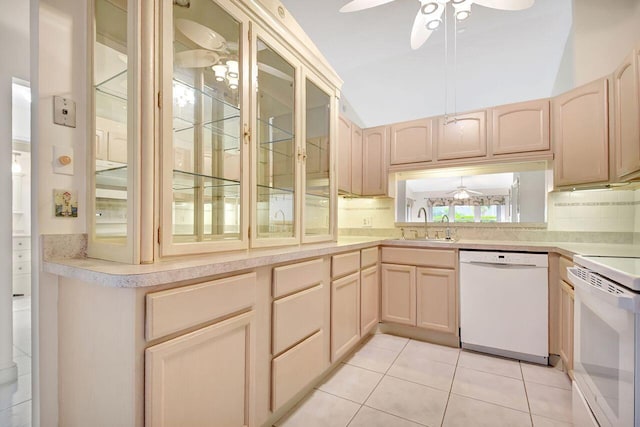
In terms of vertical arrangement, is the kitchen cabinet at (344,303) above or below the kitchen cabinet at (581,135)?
below

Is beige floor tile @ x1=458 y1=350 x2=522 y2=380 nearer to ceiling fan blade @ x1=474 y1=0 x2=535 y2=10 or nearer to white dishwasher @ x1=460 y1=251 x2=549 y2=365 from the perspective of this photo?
white dishwasher @ x1=460 y1=251 x2=549 y2=365

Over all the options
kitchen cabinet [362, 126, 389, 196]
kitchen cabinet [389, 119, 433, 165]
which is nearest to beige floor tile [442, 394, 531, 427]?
kitchen cabinet [362, 126, 389, 196]

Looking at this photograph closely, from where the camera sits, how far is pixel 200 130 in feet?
5.06

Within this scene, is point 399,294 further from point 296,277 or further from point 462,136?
point 462,136

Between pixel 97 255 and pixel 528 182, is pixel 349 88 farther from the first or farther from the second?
pixel 97 255

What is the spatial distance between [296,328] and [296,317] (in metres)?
0.06

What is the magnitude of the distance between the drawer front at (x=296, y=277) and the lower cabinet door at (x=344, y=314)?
0.84 feet

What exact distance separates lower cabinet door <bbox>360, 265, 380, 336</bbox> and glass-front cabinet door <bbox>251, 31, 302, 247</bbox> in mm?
872

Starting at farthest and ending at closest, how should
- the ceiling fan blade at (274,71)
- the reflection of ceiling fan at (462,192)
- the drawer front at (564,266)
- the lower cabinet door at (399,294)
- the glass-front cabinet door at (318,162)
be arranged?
the reflection of ceiling fan at (462,192) → the lower cabinet door at (399,294) → the glass-front cabinet door at (318,162) → the drawer front at (564,266) → the ceiling fan blade at (274,71)

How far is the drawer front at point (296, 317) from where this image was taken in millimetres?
1478


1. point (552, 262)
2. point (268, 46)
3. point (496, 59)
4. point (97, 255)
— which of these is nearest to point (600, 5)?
point (496, 59)

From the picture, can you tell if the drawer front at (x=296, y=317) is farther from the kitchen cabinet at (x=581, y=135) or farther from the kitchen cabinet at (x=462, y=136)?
the kitchen cabinet at (x=581, y=135)

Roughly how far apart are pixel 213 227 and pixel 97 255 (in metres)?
0.50

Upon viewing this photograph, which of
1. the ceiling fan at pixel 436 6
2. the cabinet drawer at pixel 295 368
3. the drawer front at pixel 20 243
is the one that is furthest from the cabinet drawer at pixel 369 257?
the drawer front at pixel 20 243
